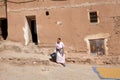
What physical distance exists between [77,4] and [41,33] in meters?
3.51

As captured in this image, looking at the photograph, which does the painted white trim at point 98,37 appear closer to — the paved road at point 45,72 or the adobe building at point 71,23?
the adobe building at point 71,23

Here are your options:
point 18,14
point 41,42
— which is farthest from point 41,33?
point 18,14

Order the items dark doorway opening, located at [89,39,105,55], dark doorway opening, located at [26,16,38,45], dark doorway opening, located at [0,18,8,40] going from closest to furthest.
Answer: dark doorway opening, located at [89,39,105,55]
dark doorway opening, located at [26,16,38,45]
dark doorway opening, located at [0,18,8,40]

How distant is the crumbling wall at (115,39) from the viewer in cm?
2100

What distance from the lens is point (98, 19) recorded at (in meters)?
21.4

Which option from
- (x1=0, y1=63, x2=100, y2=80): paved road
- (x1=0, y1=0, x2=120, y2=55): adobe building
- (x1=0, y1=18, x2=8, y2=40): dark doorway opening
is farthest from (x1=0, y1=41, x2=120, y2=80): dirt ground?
(x1=0, y1=18, x2=8, y2=40): dark doorway opening

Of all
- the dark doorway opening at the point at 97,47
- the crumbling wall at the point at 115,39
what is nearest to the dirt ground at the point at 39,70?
the dark doorway opening at the point at 97,47

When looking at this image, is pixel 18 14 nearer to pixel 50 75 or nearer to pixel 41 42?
pixel 41 42

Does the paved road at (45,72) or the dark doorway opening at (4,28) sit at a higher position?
the dark doorway opening at (4,28)

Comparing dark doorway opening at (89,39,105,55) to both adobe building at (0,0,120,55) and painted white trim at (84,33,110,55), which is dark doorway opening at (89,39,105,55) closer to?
adobe building at (0,0,120,55)

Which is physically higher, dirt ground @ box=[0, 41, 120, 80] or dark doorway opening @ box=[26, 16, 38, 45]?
dark doorway opening @ box=[26, 16, 38, 45]

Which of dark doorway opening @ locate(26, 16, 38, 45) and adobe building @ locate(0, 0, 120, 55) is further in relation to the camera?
dark doorway opening @ locate(26, 16, 38, 45)

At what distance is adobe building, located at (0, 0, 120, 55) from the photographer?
837 inches

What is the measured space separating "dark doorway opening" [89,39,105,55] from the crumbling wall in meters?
0.59
